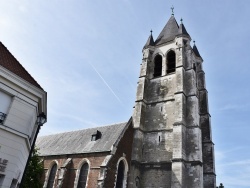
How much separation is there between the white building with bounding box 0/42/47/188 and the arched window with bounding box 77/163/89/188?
8950 millimetres

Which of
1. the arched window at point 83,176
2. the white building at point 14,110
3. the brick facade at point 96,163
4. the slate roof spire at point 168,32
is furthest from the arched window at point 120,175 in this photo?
the slate roof spire at point 168,32

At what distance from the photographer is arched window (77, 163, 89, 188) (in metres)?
18.3

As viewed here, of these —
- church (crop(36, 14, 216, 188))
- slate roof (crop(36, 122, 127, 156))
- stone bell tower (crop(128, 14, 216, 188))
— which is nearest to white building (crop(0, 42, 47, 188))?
church (crop(36, 14, 216, 188))

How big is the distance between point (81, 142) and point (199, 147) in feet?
36.3

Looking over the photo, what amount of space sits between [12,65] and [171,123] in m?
14.7

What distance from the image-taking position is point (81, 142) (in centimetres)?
2220

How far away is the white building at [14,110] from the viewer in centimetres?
905

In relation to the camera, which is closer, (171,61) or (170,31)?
(171,61)

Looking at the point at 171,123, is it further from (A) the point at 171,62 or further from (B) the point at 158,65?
(B) the point at 158,65

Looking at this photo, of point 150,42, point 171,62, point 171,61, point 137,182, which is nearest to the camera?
point 137,182

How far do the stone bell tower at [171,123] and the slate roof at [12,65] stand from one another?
12.4 metres

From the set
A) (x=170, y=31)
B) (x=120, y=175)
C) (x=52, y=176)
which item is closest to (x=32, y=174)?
(x=52, y=176)

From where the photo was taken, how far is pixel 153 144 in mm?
20781

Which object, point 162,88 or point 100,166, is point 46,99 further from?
point 162,88
